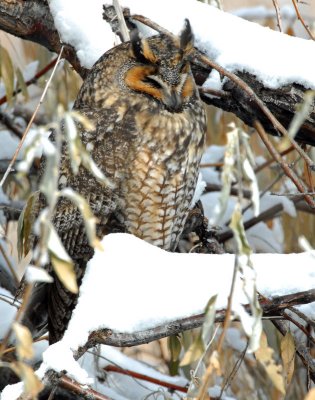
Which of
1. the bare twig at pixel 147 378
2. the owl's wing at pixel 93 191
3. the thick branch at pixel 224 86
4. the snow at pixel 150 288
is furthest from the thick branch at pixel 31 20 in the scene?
the snow at pixel 150 288

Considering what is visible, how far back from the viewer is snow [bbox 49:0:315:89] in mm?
2262

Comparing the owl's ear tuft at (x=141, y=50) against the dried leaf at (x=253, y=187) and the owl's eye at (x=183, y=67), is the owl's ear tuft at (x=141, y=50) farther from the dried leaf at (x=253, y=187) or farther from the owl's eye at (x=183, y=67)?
the dried leaf at (x=253, y=187)

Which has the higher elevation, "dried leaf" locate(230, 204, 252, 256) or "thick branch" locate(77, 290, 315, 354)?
"dried leaf" locate(230, 204, 252, 256)

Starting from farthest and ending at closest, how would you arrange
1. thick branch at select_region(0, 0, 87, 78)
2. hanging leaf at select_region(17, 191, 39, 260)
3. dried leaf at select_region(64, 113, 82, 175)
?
thick branch at select_region(0, 0, 87, 78), hanging leaf at select_region(17, 191, 39, 260), dried leaf at select_region(64, 113, 82, 175)

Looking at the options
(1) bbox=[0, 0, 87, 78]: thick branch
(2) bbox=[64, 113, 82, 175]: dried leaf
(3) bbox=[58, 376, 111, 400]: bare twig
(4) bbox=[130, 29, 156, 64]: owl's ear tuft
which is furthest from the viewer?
(1) bbox=[0, 0, 87, 78]: thick branch

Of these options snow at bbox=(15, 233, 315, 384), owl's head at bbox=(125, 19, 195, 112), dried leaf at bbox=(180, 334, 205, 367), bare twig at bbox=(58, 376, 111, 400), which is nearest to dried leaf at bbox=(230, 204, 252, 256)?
dried leaf at bbox=(180, 334, 205, 367)

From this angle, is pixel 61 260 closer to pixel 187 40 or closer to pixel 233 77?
pixel 233 77

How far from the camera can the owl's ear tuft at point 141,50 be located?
2176mm

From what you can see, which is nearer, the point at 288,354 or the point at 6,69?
the point at 288,354

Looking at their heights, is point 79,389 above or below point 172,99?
below

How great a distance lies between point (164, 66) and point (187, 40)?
87 mm

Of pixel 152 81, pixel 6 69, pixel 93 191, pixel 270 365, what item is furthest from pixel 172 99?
pixel 270 365

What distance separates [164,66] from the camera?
2188mm

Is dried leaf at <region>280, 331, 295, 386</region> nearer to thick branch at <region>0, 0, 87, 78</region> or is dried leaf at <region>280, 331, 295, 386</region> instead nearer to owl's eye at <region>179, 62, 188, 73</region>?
owl's eye at <region>179, 62, 188, 73</region>
